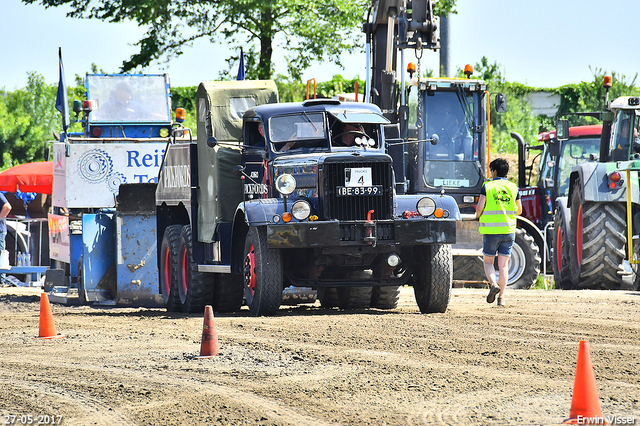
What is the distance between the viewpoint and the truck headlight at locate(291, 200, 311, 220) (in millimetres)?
10648

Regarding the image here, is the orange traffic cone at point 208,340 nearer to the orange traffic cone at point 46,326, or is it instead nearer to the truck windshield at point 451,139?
the orange traffic cone at point 46,326

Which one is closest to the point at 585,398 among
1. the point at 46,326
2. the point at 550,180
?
the point at 46,326

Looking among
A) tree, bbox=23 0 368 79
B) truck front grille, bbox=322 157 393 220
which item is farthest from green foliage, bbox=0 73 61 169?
truck front grille, bbox=322 157 393 220

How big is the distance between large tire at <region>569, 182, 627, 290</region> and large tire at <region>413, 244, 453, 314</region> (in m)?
3.81

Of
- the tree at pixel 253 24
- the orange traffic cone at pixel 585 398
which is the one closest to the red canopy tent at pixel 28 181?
the tree at pixel 253 24

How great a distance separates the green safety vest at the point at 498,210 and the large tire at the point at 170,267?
4426 millimetres

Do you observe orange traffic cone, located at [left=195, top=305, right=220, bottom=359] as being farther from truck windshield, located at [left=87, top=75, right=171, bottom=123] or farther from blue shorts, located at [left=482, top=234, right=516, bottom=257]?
truck windshield, located at [left=87, top=75, right=171, bottom=123]

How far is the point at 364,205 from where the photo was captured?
35.8 ft

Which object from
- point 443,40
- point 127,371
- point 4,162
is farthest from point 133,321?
point 4,162

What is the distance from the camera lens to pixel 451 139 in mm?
16859

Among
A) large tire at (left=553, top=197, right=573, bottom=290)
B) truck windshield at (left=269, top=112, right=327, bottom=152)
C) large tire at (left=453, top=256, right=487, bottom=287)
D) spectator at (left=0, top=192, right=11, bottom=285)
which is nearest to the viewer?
truck windshield at (left=269, top=112, right=327, bottom=152)

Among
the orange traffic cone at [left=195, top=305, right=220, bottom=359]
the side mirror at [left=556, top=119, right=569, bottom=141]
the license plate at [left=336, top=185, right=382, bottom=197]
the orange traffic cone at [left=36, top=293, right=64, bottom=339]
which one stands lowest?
the orange traffic cone at [left=36, top=293, right=64, bottom=339]

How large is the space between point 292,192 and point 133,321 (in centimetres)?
250

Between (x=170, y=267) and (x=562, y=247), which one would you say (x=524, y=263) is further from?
(x=170, y=267)
